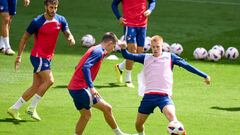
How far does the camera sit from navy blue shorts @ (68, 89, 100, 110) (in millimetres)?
13008

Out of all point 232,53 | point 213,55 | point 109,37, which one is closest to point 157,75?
point 109,37

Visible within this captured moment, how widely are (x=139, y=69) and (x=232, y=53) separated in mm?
2737

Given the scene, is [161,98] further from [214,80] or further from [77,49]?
[77,49]

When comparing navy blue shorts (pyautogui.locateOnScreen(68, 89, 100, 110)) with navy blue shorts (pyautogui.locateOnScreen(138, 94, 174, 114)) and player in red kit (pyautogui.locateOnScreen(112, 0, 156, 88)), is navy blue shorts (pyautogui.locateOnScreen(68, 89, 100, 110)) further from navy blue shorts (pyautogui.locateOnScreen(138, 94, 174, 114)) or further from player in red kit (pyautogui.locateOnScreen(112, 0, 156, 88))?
player in red kit (pyautogui.locateOnScreen(112, 0, 156, 88))

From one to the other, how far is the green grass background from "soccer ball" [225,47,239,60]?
0.19 m

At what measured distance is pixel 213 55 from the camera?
20.9 m

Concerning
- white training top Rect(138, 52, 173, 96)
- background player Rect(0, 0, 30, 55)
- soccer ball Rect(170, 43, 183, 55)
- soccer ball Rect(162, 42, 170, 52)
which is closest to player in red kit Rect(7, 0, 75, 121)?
white training top Rect(138, 52, 173, 96)

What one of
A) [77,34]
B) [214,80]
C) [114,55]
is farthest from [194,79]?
[77,34]

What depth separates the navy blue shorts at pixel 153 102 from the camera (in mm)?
12859

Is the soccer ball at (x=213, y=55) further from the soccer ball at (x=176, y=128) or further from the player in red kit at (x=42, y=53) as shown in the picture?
the soccer ball at (x=176, y=128)

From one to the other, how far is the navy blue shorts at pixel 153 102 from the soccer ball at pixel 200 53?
8106 mm

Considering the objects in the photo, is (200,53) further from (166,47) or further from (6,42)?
(6,42)

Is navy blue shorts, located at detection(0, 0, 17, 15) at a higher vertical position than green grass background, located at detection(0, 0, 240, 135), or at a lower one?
higher

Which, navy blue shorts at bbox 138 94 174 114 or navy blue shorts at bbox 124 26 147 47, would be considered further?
navy blue shorts at bbox 124 26 147 47
